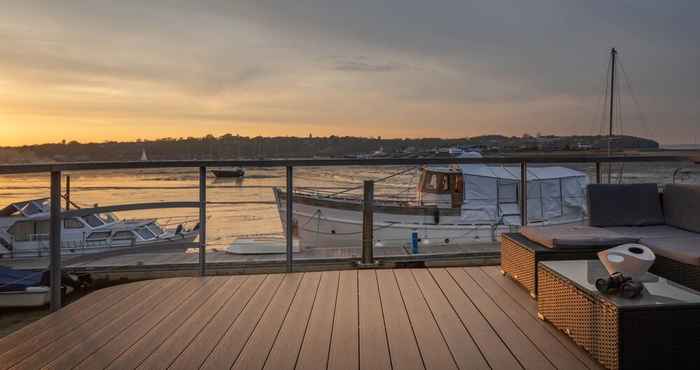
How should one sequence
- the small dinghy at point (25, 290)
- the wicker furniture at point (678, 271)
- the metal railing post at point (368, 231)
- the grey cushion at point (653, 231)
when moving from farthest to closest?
1. the small dinghy at point (25, 290)
2. the metal railing post at point (368, 231)
3. the grey cushion at point (653, 231)
4. the wicker furniture at point (678, 271)

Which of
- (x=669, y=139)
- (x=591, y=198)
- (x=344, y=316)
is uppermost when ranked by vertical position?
(x=669, y=139)

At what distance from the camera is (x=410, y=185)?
32.4 feet

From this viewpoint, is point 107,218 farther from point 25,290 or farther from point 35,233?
point 25,290

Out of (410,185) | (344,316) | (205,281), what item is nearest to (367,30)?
(410,185)

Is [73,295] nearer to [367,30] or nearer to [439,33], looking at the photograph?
[367,30]

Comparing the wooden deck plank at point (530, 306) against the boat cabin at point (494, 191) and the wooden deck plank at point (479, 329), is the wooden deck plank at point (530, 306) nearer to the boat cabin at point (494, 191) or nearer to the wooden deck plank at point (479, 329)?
the wooden deck plank at point (479, 329)

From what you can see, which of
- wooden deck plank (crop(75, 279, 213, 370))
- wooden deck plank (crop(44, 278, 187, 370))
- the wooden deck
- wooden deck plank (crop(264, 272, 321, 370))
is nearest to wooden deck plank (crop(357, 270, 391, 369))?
the wooden deck

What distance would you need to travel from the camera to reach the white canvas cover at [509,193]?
9172mm

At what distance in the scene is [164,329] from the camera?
Result: 7.95 ft

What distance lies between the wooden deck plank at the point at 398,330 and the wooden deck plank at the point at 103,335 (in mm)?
1424

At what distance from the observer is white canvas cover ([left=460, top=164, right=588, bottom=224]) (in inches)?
361

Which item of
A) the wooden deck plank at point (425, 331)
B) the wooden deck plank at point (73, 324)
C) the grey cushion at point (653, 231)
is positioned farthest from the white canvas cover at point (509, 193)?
the wooden deck plank at point (73, 324)

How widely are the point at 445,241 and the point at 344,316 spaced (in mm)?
7078

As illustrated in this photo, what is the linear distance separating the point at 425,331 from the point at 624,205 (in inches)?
87.1
